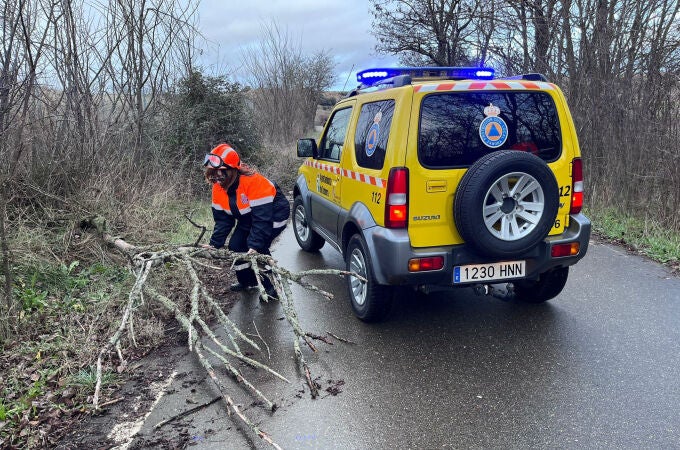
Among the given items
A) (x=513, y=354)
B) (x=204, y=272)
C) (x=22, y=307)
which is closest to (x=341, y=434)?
(x=513, y=354)

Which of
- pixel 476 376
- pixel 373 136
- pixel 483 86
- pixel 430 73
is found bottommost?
pixel 476 376

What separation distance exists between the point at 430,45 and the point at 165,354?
1855 centimetres

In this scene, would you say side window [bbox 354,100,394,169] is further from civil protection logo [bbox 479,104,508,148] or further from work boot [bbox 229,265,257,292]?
work boot [bbox 229,265,257,292]

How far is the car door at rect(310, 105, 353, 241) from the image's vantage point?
5.01 m

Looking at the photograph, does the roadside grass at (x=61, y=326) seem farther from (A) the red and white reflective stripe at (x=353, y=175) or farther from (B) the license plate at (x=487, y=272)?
(B) the license plate at (x=487, y=272)

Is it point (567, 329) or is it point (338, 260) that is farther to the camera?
point (338, 260)

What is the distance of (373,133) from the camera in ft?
13.7

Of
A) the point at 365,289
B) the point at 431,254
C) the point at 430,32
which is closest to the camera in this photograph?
the point at 431,254

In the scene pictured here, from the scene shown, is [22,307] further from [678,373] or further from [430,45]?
[430,45]

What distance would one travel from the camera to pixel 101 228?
5.79 meters

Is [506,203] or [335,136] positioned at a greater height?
[335,136]

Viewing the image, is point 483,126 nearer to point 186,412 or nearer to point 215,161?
point 215,161

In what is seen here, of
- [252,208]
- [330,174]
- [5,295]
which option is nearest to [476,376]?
[252,208]

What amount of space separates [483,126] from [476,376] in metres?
1.79
